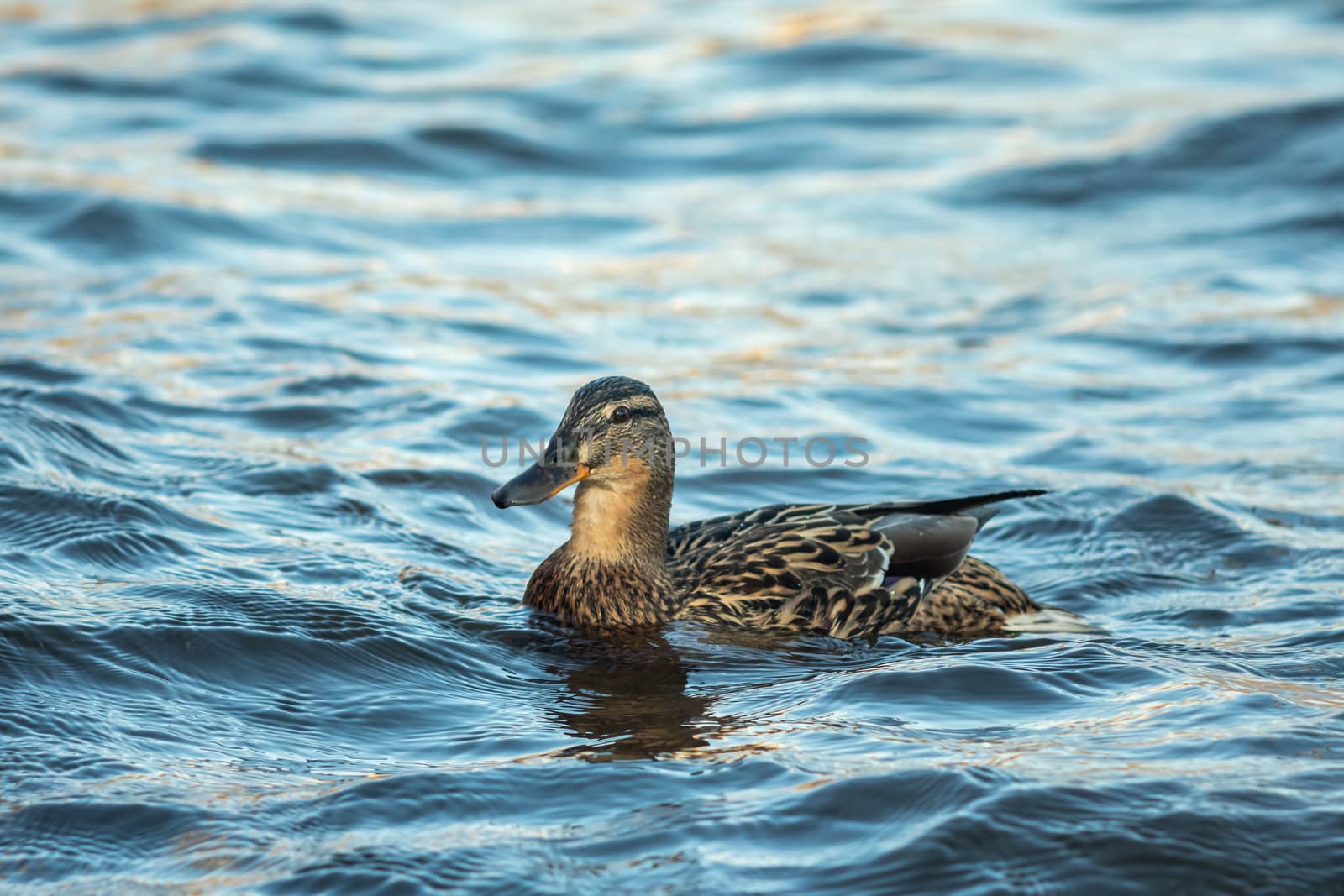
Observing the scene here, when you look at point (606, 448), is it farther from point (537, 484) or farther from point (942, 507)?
point (942, 507)

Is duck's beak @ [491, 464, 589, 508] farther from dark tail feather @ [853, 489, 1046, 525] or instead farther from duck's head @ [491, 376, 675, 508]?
dark tail feather @ [853, 489, 1046, 525]

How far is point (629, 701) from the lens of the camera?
6.19m

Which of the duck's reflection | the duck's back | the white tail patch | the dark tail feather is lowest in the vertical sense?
the duck's reflection

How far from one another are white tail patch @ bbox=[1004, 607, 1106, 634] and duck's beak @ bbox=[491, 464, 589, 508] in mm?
1966

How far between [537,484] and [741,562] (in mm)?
984

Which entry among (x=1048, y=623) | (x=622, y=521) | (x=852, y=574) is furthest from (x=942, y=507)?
(x=622, y=521)

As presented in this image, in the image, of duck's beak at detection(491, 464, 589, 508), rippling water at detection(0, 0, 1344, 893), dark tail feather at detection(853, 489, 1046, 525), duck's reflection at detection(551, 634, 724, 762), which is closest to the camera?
rippling water at detection(0, 0, 1344, 893)

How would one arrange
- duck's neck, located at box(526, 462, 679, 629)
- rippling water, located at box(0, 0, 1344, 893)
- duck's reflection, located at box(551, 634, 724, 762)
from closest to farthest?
rippling water, located at box(0, 0, 1344, 893), duck's reflection, located at box(551, 634, 724, 762), duck's neck, located at box(526, 462, 679, 629)

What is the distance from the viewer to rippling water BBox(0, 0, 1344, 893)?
504 cm

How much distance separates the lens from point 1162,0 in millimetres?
20703

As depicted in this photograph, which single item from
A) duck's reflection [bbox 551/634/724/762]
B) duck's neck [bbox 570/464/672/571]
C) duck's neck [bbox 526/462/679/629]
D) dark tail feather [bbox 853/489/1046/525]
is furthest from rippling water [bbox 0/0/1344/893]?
dark tail feather [bbox 853/489/1046/525]

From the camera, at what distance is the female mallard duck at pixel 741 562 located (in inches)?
271

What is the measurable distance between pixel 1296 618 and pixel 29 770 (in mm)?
4993

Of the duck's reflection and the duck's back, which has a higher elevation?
the duck's back
